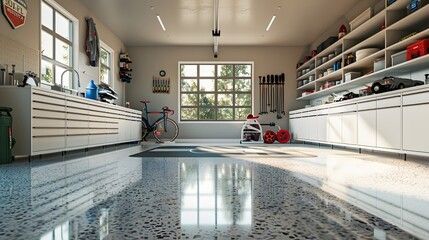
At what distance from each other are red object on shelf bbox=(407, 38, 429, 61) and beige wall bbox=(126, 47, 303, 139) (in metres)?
6.43

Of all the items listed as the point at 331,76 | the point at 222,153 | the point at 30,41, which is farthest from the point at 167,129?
the point at 30,41

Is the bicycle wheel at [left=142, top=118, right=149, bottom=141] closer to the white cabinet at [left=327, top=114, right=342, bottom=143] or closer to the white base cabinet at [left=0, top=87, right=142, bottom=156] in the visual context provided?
the white base cabinet at [left=0, top=87, right=142, bottom=156]

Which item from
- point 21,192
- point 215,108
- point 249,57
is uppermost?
point 249,57

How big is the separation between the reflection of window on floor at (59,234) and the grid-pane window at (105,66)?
27.8ft

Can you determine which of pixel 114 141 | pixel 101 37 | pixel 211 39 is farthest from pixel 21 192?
pixel 211 39

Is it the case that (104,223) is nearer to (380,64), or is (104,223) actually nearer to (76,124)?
(76,124)

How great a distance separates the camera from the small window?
946cm

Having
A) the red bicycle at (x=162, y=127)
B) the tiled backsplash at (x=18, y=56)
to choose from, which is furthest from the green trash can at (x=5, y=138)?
the red bicycle at (x=162, y=127)

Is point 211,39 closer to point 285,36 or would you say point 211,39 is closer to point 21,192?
point 285,36

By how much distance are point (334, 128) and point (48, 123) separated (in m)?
5.54

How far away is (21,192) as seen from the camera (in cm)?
217

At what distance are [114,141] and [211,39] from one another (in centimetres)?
451

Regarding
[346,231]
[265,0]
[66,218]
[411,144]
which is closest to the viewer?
[346,231]

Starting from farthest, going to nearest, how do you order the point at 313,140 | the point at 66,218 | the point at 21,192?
the point at 313,140, the point at 21,192, the point at 66,218
